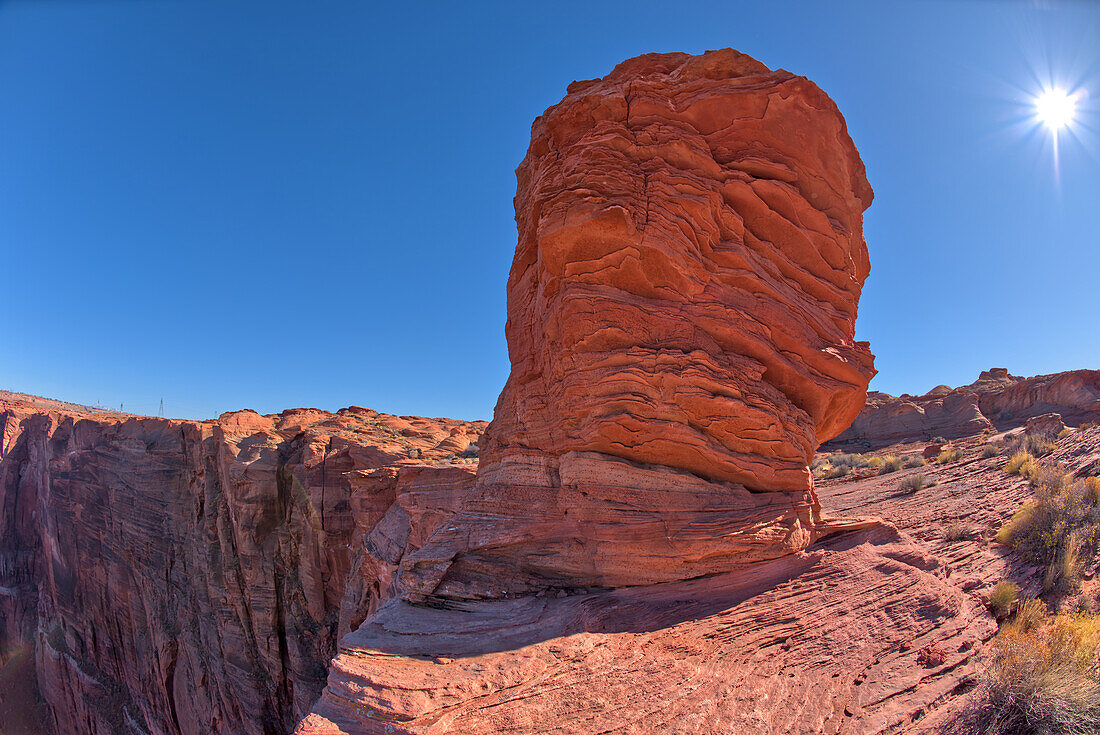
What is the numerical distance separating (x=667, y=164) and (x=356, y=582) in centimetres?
1435

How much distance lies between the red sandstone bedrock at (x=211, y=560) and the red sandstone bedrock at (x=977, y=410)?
3187cm

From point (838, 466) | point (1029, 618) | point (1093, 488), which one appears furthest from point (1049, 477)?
point (838, 466)

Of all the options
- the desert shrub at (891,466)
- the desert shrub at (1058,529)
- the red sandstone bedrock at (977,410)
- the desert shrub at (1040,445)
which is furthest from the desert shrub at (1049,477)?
the red sandstone bedrock at (977,410)

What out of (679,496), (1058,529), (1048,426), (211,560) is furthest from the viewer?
(211,560)

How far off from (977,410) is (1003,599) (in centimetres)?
3414

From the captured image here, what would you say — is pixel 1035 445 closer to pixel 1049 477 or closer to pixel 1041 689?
pixel 1049 477

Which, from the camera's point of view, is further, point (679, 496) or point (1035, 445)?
point (1035, 445)

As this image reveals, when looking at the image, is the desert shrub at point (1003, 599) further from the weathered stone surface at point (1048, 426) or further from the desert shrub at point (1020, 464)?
the weathered stone surface at point (1048, 426)

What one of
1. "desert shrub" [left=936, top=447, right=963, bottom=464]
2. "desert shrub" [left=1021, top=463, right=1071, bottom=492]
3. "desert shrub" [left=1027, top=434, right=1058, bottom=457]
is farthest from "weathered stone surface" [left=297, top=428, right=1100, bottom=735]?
"desert shrub" [left=936, top=447, right=963, bottom=464]

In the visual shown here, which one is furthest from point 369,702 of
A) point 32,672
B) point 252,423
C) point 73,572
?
point 32,672

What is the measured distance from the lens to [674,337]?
304 inches

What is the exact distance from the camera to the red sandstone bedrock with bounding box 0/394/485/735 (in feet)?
63.7

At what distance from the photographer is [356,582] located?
13.9 metres

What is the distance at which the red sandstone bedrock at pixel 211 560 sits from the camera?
19406 millimetres
